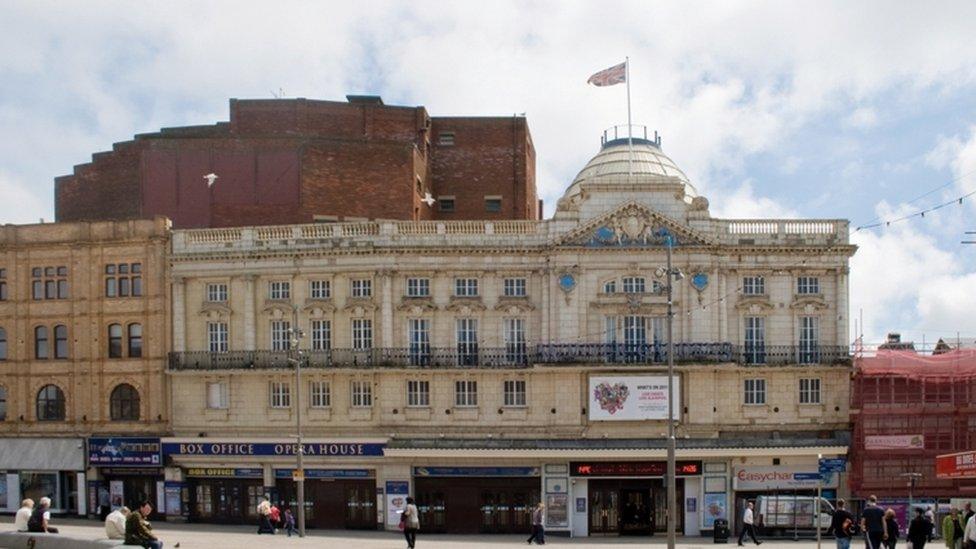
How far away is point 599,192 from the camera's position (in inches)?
1950

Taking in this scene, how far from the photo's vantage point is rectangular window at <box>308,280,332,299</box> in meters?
51.0

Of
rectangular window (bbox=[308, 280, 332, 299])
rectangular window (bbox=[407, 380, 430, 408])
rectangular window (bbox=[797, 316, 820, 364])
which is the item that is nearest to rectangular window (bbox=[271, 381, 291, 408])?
rectangular window (bbox=[308, 280, 332, 299])

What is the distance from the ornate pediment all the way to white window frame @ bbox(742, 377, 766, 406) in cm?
592

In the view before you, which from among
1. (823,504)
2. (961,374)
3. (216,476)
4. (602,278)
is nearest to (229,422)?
(216,476)

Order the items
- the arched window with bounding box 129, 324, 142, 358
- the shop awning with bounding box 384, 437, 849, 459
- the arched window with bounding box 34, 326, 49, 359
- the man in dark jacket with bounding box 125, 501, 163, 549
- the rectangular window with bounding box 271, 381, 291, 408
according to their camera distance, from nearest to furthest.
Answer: the man in dark jacket with bounding box 125, 501, 163, 549 < the shop awning with bounding box 384, 437, 849, 459 < the rectangular window with bounding box 271, 381, 291, 408 < the arched window with bounding box 129, 324, 142, 358 < the arched window with bounding box 34, 326, 49, 359

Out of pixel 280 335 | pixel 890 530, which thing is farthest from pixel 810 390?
pixel 280 335

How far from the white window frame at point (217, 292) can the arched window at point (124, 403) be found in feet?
17.4

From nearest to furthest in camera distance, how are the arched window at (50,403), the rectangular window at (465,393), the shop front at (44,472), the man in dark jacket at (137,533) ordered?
the man in dark jacket at (137,533) < the rectangular window at (465,393) < the shop front at (44,472) < the arched window at (50,403)

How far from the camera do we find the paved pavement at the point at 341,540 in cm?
4059

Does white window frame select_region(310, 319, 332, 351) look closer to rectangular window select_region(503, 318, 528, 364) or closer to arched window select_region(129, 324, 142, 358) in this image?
rectangular window select_region(503, 318, 528, 364)

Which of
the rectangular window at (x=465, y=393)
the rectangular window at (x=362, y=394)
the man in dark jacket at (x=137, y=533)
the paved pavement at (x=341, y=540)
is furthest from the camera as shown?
the rectangular window at (x=362, y=394)

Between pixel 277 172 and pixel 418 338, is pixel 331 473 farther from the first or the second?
pixel 277 172

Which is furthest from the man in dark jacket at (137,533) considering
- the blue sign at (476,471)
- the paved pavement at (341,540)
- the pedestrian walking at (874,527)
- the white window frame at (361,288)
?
the white window frame at (361,288)

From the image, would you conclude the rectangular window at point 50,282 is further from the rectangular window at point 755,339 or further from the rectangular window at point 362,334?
the rectangular window at point 755,339
